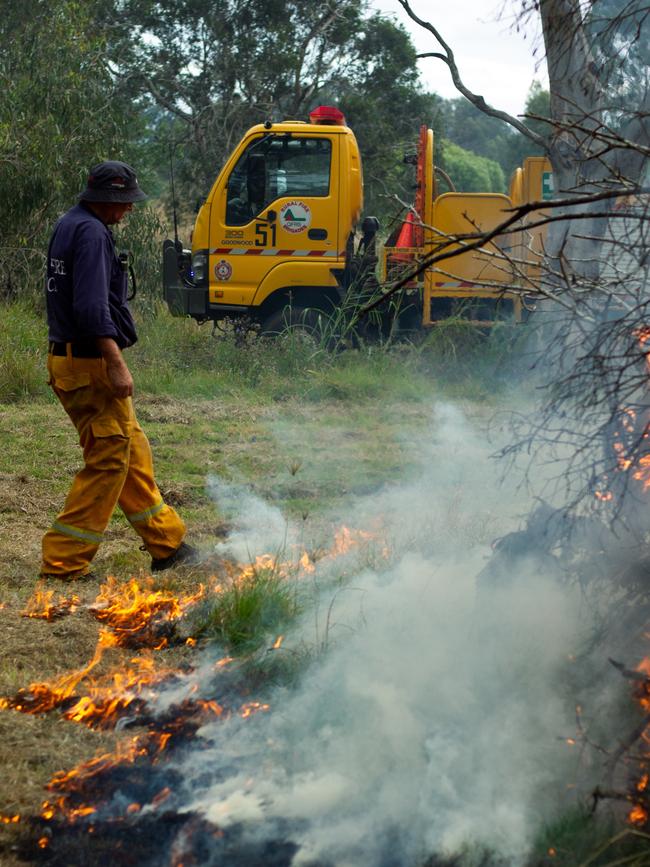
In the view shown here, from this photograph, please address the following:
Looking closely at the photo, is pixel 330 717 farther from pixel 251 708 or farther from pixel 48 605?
pixel 48 605

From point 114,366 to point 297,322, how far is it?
679 cm

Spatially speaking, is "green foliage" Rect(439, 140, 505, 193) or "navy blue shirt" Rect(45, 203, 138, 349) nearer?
"navy blue shirt" Rect(45, 203, 138, 349)

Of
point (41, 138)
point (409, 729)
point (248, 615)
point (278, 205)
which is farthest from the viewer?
point (41, 138)

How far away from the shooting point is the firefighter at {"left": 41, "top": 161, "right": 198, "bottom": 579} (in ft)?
14.9

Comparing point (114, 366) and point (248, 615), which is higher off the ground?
point (114, 366)

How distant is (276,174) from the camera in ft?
36.3

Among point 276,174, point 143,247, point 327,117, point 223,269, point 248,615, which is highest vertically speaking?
point 327,117

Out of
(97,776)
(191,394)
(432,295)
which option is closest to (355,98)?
(432,295)

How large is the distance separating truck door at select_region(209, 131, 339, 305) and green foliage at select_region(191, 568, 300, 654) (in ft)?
24.2

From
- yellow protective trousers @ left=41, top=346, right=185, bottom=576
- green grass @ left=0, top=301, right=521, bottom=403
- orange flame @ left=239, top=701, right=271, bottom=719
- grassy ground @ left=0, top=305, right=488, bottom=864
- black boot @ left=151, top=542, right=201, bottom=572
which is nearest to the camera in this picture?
orange flame @ left=239, top=701, right=271, bottom=719

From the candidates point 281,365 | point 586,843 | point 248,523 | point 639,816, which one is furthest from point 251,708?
point 281,365

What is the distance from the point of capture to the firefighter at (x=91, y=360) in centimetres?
454

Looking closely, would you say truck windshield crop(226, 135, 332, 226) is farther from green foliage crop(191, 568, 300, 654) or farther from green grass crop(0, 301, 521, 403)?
green foliage crop(191, 568, 300, 654)

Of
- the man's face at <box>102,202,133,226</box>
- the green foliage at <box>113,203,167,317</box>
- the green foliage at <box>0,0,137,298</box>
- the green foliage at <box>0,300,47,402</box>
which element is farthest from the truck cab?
the man's face at <box>102,202,133,226</box>
